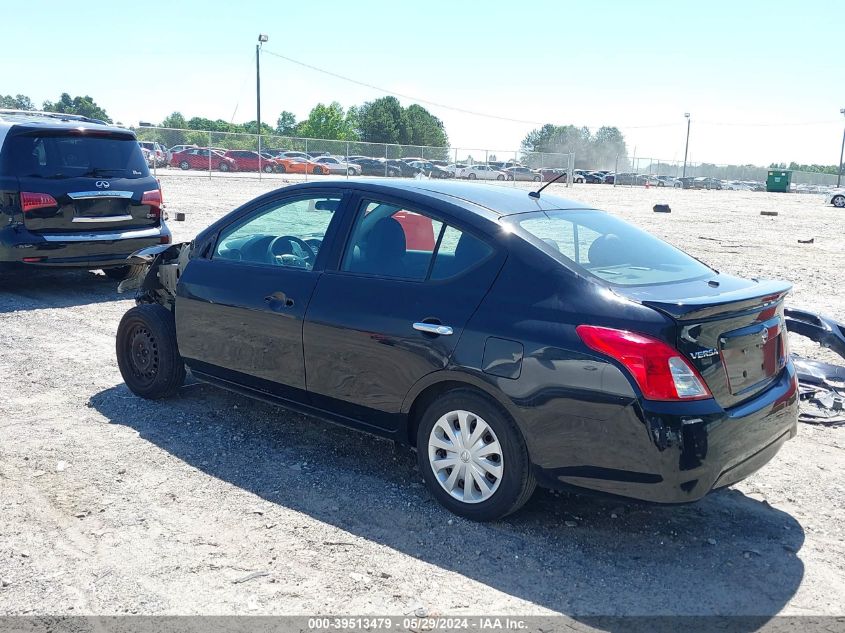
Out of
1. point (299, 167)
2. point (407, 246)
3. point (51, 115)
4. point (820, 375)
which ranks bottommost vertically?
point (820, 375)

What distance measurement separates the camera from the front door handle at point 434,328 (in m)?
3.90

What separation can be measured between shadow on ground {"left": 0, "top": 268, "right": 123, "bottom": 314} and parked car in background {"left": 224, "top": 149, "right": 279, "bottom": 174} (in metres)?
32.2

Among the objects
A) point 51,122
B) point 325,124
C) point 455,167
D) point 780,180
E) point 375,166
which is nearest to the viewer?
point 51,122

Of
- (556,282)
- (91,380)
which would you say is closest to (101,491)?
(91,380)

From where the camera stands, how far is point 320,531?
12.7 ft

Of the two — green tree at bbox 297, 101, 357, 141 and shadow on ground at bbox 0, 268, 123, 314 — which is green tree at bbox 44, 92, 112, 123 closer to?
green tree at bbox 297, 101, 357, 141

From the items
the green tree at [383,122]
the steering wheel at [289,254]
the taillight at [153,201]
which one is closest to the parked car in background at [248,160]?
the taillight at [153,201]

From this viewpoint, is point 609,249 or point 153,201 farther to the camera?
point 153,201

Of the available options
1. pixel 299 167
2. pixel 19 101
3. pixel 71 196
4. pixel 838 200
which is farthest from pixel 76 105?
pixel 71 196

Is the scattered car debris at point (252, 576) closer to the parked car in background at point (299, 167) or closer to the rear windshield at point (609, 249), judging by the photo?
the rear windshield at point (609, 249)

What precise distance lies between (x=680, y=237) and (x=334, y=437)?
14812 mm

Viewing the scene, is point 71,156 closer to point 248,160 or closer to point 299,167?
point 248,160

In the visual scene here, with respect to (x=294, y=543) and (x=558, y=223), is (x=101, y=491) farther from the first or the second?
(x=558, y=223)

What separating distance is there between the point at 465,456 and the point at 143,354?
2819mm
